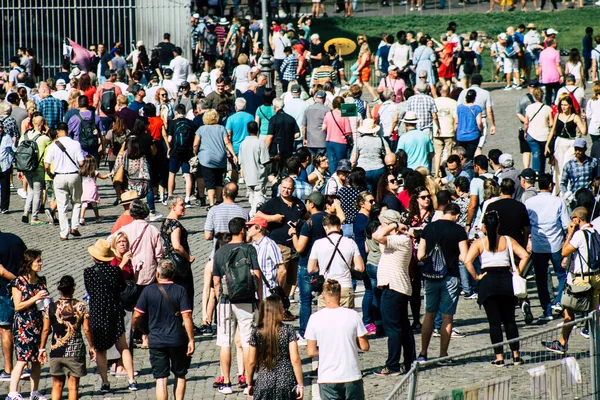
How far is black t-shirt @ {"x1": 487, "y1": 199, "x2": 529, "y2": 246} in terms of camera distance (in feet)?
39.4

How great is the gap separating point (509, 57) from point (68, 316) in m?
21.6

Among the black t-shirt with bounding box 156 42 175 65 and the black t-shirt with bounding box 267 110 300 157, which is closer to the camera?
the black t-shirt with bounding box 267 110 300 157

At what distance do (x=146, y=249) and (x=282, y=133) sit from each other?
676 cm

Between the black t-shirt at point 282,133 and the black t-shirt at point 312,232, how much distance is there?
19.1 ft

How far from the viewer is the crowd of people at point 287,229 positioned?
9.51 meters

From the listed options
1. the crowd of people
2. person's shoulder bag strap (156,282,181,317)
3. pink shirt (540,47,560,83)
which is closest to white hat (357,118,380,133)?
the crowd of people

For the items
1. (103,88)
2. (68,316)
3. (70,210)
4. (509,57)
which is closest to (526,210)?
(68,316)

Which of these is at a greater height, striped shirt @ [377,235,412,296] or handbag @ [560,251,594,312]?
striped shirt @ [377,235,412,296]

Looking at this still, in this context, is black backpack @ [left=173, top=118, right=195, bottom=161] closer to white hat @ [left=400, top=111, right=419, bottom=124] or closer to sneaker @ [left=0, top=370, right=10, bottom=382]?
white hat @ [left=400, top=111, right=419, bottom=124]

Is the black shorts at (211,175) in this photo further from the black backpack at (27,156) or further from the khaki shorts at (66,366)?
the khaki shorts at (66,366)

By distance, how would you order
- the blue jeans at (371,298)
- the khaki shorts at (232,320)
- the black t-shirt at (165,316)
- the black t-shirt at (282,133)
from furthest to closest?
the black t-shirt at (282,133) → the blue jeans at (371,298) → the khaki shorts at (232,320) → the black t-shirt at (165,316)

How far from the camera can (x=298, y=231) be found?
468 inches

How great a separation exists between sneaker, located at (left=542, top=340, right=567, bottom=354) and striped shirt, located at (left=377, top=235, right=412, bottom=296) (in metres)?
2.24

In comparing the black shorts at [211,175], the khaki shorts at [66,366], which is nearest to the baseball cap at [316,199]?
the khaki shorts at [66,366]
